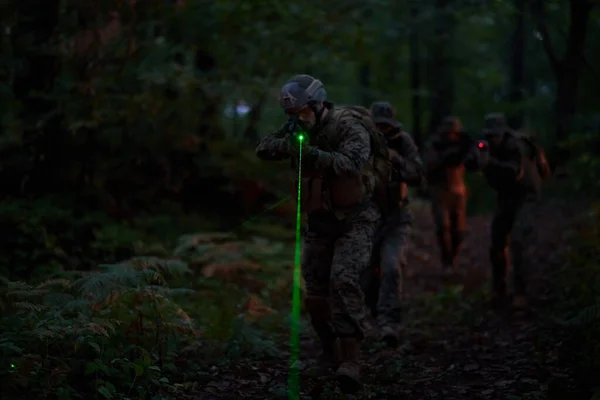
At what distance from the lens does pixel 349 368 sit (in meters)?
6.25

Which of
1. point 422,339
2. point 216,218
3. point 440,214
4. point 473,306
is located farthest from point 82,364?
point 440,214

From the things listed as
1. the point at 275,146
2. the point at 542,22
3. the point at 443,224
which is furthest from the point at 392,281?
the point at 542,22

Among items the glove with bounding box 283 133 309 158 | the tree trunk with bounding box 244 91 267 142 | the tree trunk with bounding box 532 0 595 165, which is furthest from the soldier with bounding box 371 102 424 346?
the tree trunk with bounding box 532 0 595 165

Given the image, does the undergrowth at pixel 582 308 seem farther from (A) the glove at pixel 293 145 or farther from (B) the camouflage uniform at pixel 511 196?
(A) the glove at pixel 293 145

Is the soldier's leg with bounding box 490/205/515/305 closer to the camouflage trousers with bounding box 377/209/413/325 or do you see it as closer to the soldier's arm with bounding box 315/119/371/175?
the camouflage trousers with bounding box 377/209/413/325

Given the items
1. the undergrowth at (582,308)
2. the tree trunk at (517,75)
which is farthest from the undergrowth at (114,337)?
the tree trunk at (517,75)

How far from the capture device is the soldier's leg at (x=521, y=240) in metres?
9.89

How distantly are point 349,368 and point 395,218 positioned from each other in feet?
9.54

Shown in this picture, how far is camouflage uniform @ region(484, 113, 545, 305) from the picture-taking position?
9797 mm

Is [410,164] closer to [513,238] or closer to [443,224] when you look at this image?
[513,238]

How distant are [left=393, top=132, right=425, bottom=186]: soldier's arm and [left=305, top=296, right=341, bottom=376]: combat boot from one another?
2435 millimetres

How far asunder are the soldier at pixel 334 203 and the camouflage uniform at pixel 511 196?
3.50 meters

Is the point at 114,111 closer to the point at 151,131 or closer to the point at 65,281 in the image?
the point at 151,131

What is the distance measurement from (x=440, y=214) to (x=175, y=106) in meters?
4.72
